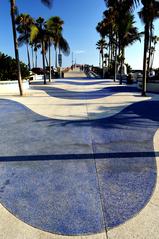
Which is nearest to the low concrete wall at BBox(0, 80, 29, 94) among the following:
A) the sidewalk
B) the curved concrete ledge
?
the sidewalk

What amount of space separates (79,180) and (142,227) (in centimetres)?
172

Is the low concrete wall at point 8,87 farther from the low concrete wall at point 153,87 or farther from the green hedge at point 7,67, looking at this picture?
the low concrete wall at point 153,87

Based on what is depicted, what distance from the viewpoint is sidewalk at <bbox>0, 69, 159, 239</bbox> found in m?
3.70

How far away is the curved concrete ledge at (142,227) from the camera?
3.47m

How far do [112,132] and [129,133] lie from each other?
56 centimetres

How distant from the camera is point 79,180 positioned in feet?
16.6

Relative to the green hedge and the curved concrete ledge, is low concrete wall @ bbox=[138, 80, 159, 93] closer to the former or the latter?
the green hedge

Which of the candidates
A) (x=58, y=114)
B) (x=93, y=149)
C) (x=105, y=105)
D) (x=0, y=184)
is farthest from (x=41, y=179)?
(x=105, y=105)

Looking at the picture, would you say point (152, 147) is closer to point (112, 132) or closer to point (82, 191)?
point (112, 132)

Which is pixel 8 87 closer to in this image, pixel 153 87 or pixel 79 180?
pixel 153 87

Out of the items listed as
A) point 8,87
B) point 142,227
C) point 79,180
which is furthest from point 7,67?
point 142,227

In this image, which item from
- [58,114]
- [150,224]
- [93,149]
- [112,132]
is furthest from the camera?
[58,114]

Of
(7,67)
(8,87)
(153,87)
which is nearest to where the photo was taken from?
(153,87)

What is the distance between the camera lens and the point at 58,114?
11.2 meters
